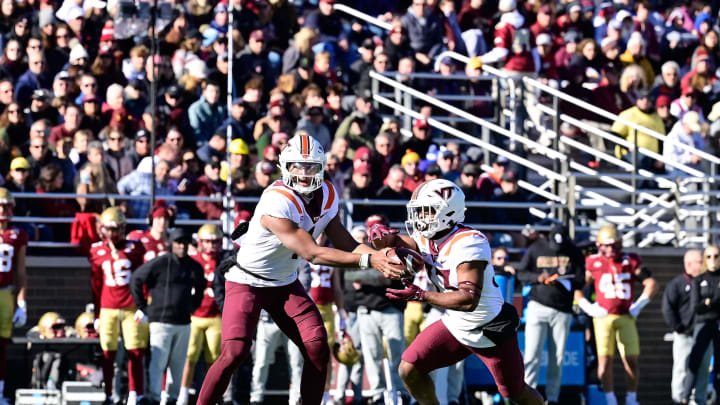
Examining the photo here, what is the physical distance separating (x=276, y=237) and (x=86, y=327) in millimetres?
4816

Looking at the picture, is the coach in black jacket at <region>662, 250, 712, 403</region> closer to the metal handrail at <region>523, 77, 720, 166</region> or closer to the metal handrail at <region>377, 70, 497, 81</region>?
the metal handrail at <region>523, 77, 720, 166</region>

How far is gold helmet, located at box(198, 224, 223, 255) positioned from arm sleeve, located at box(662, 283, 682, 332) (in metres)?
4.52

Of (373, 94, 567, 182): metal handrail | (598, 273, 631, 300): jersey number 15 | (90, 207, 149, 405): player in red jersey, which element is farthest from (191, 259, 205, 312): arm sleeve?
(373, 94, 567, 182): metal handrail

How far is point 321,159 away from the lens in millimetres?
9570

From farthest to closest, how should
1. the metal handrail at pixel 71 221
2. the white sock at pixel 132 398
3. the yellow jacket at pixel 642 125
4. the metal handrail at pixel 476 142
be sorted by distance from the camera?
the yellow jacket at pixel 642 125 → the metal handrail at pixel 476 142 → the metal handrail at pixel 71 221 → the white sock at pixel 132 398

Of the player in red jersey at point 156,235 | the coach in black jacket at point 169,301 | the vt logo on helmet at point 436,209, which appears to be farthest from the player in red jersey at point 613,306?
the vt logo on helmet at point 436,209

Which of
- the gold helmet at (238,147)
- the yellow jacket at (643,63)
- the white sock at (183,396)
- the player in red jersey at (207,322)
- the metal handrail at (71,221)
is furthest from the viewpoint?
the yellow jacket at (643,63)

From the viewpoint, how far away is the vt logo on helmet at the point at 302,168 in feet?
31.1

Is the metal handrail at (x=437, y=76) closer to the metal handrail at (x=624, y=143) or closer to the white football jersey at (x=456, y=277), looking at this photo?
the metal handrail at (x=624, y=143)

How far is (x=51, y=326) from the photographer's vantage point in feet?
45.4

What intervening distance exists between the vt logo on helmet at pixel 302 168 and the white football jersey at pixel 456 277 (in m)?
0.85

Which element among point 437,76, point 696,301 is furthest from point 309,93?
point 696,301

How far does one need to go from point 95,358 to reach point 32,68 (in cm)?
372

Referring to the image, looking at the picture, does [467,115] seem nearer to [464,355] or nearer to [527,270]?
[527,270]
